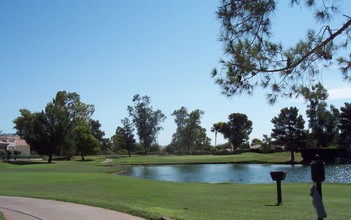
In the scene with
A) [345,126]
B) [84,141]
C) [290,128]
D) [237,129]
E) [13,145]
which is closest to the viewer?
[345,126]

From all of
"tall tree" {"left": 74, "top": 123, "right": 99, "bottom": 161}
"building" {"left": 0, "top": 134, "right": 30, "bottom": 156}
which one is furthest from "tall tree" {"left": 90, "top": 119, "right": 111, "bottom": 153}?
"tall tree" {"left": 74, "top": 123, "right": 99, "bottom": 161}

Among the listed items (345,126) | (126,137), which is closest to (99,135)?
(126,137)

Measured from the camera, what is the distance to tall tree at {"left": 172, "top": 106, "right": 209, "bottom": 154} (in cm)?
12756

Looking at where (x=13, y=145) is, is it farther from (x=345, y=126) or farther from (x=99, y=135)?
(x=345, y=126)

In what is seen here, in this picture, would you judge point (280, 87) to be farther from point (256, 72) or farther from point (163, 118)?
point (163, 118)

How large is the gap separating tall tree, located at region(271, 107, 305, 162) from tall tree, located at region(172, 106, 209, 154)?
5123 centimetres

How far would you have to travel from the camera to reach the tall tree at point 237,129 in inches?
4508

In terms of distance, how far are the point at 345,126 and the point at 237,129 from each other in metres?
50.4

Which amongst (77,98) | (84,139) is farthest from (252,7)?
(77,98)

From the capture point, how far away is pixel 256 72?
31.0ft

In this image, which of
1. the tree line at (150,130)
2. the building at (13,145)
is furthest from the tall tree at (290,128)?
the building at (13,145)

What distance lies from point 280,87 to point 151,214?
463 cm

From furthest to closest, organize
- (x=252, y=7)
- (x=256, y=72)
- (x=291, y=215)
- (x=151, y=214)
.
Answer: (x=291, y=215), (x=151, y=214), (x=256, y=72), (x=252, y=7)

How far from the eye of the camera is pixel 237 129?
11619cm
